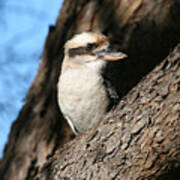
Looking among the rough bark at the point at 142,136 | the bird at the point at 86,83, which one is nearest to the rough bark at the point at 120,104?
the rough bark at the point at 142,136

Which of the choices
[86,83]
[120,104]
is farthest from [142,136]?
[86,83]

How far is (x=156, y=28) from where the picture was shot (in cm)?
343

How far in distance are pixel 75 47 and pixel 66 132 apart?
87 centimetres

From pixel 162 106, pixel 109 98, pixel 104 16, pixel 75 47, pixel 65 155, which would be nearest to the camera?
pixel 162 106

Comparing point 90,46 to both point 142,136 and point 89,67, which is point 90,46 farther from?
point 142,136

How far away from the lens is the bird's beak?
2969mm

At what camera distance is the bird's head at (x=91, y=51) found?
3.05 m

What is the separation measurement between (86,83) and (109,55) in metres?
0.24

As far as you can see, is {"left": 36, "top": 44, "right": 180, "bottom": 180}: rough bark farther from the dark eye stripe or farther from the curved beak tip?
the dark eye stripe

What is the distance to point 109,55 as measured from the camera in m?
3.02

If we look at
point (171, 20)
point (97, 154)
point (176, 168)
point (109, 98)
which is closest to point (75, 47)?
point (109, 98)

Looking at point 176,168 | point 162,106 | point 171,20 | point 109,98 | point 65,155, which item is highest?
point 171,20

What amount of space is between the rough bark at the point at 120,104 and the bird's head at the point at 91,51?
98 mm

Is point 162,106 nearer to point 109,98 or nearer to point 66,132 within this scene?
point 109,98
